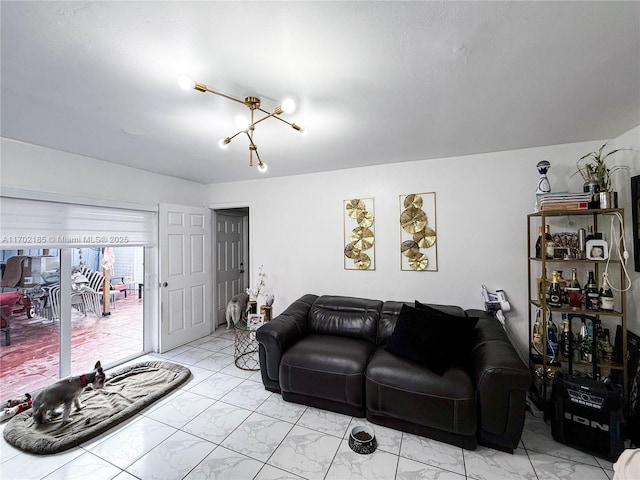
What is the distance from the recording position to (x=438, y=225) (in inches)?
122

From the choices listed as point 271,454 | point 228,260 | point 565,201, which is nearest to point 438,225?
point 565,201

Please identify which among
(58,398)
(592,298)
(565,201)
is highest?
(565,201)

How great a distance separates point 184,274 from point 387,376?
3148mm

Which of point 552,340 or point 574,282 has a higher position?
point 574,282

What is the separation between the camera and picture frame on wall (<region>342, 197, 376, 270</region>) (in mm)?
3393

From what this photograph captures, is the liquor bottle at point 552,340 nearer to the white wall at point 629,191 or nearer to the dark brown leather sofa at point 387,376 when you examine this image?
the dark brown leather sofa at point 387,376

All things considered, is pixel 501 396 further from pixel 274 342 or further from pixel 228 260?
pixel 228 260

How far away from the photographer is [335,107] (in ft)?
6.33

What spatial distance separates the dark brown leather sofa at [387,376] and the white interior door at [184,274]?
1.83 metres

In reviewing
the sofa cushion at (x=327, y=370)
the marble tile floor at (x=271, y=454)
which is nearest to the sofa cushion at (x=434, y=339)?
the sofa cushion at (x=327, y=370)

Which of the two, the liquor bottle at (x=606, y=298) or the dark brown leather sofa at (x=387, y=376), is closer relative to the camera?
the dark brown leather sofa at (x=387, y=376)

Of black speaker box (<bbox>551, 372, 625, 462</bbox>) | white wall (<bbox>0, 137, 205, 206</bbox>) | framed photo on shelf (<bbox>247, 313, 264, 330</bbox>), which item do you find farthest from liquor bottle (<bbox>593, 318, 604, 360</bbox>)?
white wall (<bbox>0, 137, 205, 206</bbox>)

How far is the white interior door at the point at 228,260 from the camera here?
4781 millimetres

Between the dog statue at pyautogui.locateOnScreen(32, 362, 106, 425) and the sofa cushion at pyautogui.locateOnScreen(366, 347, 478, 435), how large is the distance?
8.10 feet
